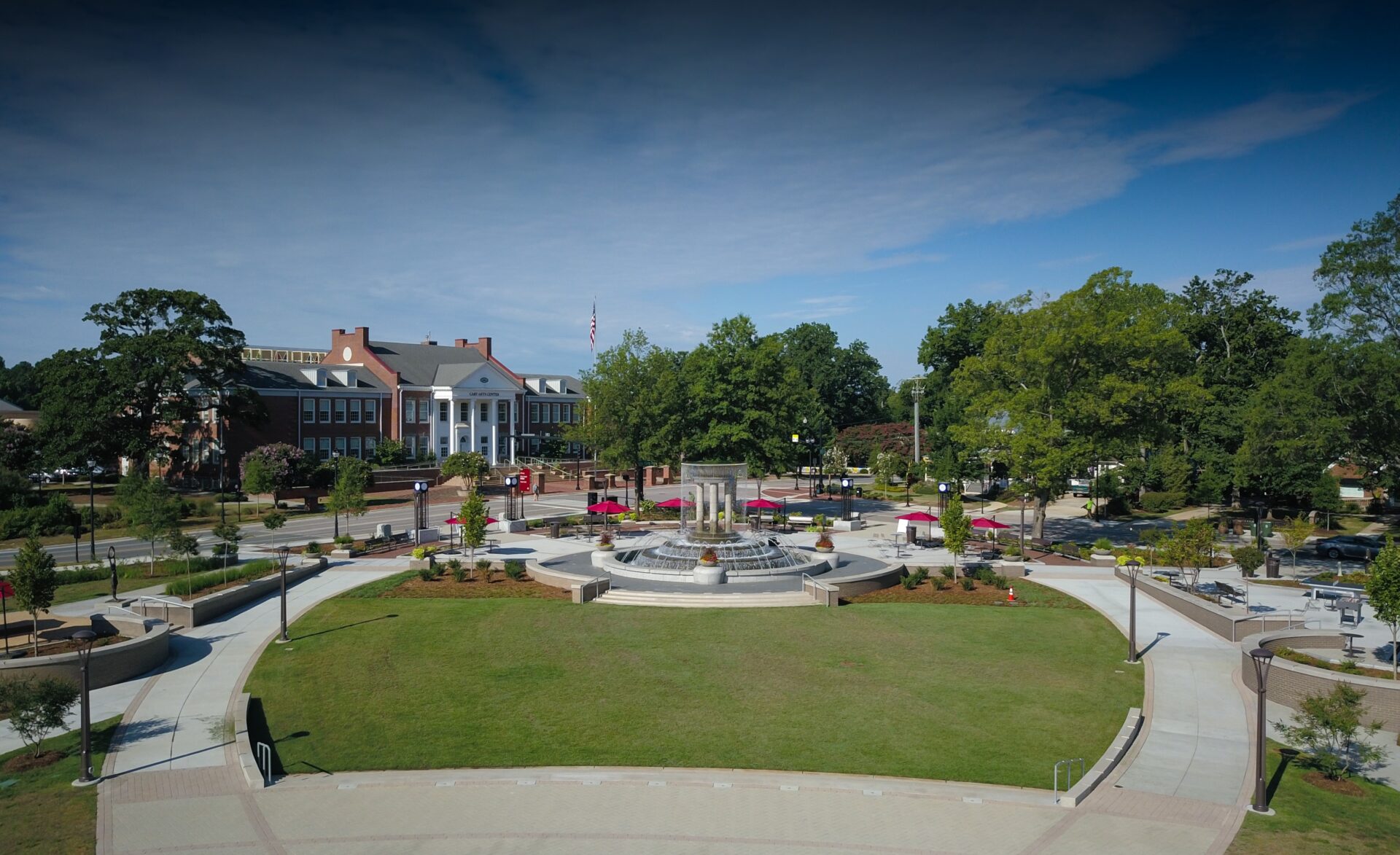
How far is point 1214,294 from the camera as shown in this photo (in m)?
62.0

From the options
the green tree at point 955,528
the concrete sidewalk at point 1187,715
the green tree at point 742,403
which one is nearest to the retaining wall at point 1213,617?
the concrete sidewalk at point 1187,715

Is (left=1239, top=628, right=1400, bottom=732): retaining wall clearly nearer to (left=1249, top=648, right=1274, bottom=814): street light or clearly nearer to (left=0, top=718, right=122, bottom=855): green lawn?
(left=1249, top=648, right=1274, bottom=814): street light

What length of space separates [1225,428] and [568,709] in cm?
5044

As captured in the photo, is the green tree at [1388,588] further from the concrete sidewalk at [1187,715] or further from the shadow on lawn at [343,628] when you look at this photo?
the shadow on lawn at [343,628]

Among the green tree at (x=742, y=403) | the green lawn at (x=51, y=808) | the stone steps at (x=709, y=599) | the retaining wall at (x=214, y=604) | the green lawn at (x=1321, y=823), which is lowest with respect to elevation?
the green lawn at (x=1321, y=823)

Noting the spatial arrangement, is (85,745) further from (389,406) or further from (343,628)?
(389,406)

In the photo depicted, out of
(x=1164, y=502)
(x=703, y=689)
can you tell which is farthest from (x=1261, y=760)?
(x=1164, y=502)

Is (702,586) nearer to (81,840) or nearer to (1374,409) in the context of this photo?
(81,840)

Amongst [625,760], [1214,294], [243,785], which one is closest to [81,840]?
[243,785]

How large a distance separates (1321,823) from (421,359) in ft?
263

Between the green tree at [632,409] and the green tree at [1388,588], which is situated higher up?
the green tree at [632,409]

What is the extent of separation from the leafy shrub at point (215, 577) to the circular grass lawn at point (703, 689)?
500 centimetres

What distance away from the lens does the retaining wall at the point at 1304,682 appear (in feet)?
58.7

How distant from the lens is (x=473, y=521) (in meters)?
35.6
